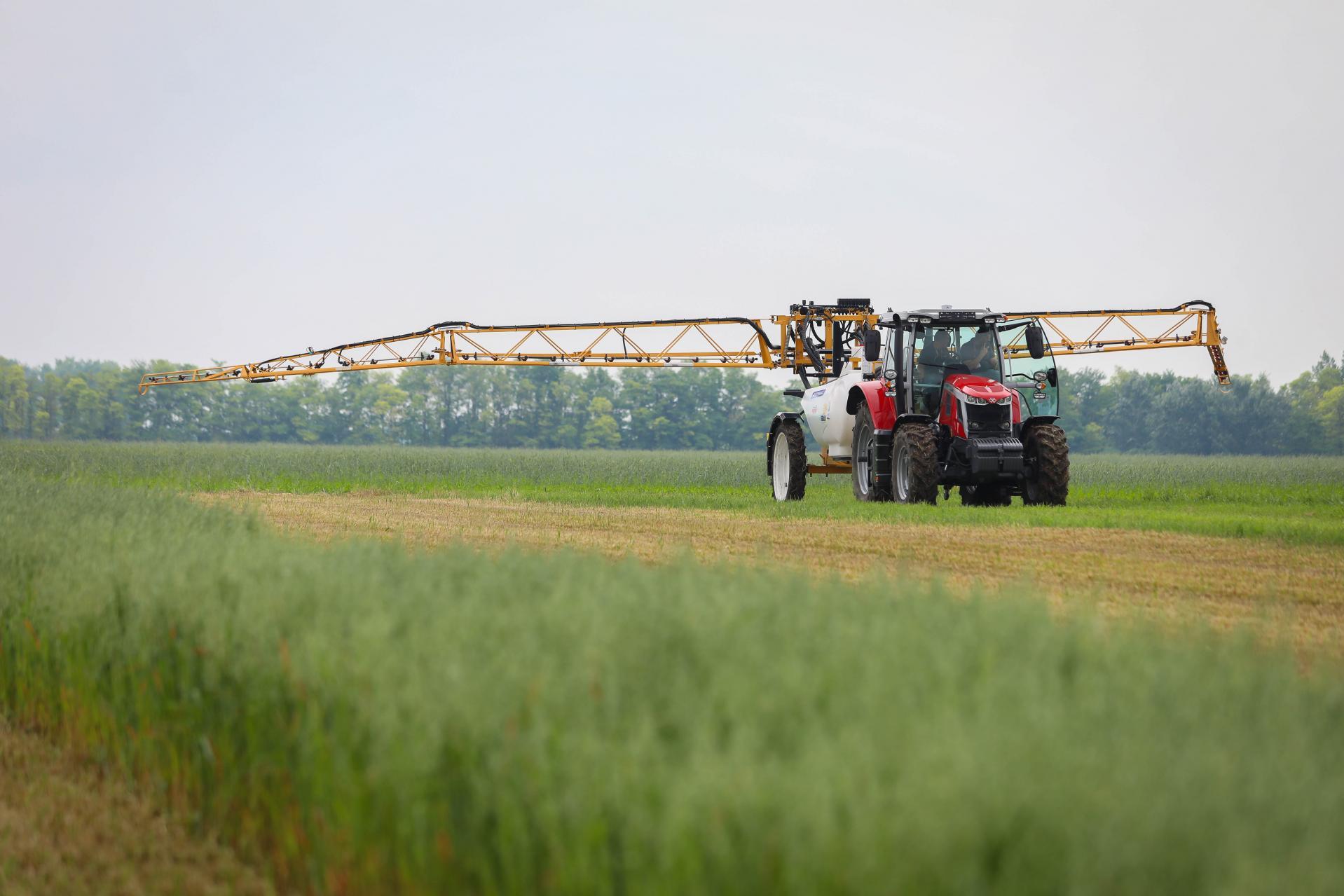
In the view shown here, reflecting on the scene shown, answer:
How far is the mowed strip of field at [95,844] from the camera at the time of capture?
464 cm

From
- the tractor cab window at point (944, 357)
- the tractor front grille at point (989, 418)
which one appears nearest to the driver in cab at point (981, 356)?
the tractor cab window at point (944, 357)

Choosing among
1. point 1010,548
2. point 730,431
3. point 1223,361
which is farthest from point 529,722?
point 730,431

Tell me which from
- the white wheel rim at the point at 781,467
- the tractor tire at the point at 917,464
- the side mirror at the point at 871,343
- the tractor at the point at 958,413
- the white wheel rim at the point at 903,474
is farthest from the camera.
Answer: the white wheel rim at the point at 781,467

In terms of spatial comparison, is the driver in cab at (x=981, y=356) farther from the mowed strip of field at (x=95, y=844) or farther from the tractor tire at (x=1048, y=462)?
the mowed strip of field at (x=95, y=844)

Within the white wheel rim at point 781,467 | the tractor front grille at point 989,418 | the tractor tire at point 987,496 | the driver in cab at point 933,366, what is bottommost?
the tractor tire at point 987,496

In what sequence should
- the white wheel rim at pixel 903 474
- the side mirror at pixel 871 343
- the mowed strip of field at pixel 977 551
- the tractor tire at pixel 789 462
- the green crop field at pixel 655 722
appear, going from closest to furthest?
the green crop field at pixel 655 722 < the mowed strip of field at pixel 977 551 < the white wheel rim at pixel 903 474 < the side mirror at pixel 871 343 < the tractor tire at pixel 789 462

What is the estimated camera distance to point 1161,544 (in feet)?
43.7

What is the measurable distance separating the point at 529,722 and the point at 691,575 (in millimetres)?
1746

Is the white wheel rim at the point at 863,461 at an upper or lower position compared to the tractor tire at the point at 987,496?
upper

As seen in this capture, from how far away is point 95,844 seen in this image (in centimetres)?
510

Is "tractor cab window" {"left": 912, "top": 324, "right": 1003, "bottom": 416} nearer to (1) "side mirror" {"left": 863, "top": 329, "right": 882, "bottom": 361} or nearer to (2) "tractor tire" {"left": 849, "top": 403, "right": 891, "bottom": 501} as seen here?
(1) "side mirror" {"left": 863, "top": 329, "right": 882, "bottom": 361}

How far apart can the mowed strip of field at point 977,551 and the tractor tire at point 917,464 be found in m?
1.72

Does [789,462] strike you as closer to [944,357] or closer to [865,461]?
[865,461]

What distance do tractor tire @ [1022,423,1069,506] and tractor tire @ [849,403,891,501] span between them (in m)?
2.21
